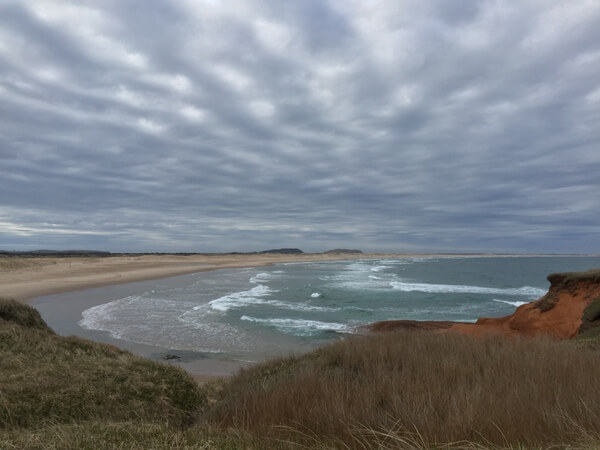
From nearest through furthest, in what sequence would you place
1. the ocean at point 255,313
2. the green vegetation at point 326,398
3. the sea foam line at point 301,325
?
the green vegetation at point 326,398
the ocean at point 255,313
the sea foam line at point 301,325

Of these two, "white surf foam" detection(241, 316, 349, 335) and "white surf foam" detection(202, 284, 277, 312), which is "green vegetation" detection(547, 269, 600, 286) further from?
"white surf foam" detection(202, 284, 277, 312)

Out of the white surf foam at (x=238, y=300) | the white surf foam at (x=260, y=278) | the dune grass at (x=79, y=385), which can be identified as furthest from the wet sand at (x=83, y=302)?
the white surf foam at (x=260, y=278)

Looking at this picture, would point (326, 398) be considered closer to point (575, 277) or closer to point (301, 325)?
point (301, 325)

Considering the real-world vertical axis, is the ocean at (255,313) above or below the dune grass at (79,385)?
below

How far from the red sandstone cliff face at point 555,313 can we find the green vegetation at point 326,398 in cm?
1149

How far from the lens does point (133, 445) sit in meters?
3.53

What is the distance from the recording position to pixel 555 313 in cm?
1834

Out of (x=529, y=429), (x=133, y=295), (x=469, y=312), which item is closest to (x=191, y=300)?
(x=133, y=295)

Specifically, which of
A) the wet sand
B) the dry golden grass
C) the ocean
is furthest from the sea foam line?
the dry golden grass

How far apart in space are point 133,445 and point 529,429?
3.39 meters

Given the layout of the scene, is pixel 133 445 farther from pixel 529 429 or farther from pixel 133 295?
pixel 133 295

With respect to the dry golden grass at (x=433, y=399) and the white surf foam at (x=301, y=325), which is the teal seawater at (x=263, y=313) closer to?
the white surf foam at (x=301, y=325)

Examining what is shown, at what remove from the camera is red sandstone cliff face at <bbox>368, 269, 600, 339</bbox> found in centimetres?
1753

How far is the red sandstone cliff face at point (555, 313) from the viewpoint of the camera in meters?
17.5
